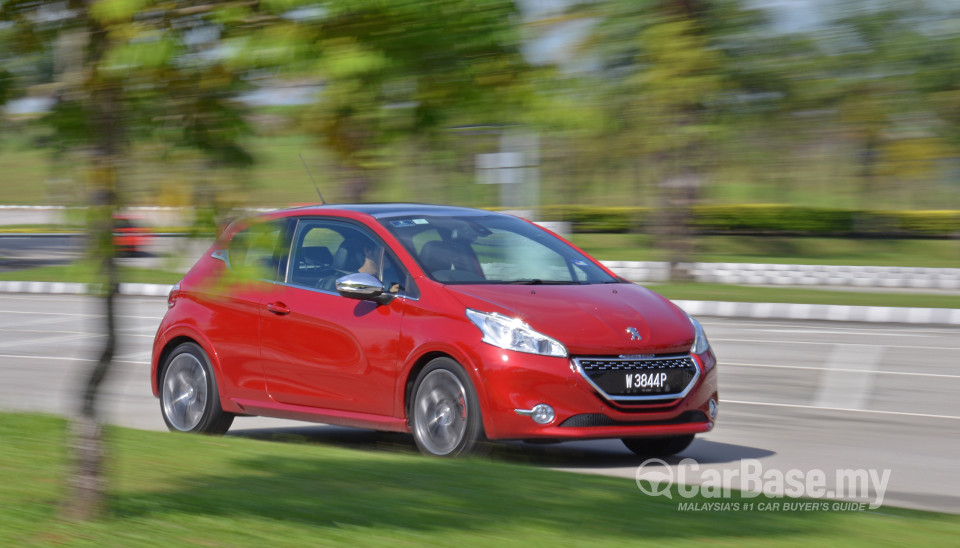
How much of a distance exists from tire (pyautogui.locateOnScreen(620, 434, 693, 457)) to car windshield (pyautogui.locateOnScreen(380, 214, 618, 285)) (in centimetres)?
107

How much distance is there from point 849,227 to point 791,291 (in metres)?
15.0

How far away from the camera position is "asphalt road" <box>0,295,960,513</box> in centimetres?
789

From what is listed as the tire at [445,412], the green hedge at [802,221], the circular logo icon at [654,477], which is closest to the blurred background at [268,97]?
the tire at [445,412]

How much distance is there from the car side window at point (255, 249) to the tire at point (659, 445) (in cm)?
416

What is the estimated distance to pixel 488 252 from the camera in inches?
323

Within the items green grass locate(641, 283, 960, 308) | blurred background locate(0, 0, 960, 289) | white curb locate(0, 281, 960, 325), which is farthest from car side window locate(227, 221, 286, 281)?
green grass locate(641, 283, 960, 308)

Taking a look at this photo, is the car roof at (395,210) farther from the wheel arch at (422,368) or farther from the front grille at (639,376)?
the front grille at (639,376)

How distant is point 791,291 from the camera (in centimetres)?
2455

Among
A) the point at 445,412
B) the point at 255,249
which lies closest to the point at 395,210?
the point at 445,412

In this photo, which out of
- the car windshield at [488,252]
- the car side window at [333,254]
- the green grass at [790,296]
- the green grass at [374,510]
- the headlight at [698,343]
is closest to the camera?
the green grass at [374,510]

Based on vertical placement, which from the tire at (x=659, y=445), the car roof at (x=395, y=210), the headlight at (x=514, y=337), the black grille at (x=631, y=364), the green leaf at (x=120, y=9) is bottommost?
the tire at (x=659, y=445)

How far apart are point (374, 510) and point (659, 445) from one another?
9.54 ft

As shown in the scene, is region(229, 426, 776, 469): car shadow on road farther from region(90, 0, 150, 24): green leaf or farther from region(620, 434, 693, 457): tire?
region(90, 0, 150, 24): green leaf

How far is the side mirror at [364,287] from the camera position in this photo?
25.8 ft
